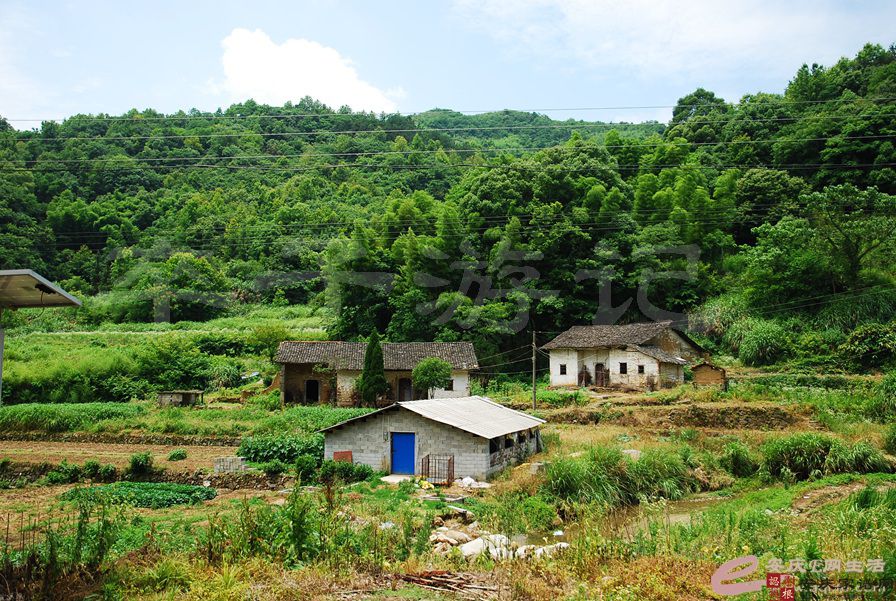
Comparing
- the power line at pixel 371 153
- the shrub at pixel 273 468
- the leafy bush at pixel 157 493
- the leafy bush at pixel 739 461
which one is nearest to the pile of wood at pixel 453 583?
the leafy bush at pixel 157 493

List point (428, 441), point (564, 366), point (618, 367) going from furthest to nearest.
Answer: point (564, 366)
point (618, 367)
point (428, 441)

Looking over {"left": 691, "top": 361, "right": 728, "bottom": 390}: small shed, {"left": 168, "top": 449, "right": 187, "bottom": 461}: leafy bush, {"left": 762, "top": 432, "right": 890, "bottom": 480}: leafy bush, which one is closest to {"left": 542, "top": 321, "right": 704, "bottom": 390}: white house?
{"left": 691, "top": 361, "right": 728, "bottom": 390}: small shed

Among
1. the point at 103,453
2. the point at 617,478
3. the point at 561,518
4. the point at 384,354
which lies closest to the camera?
the point at 561,518

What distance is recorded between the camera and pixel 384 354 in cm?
3344

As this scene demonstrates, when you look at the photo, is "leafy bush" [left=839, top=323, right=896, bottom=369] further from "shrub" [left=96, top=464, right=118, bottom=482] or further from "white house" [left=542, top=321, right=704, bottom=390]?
"shrub" [left=96, top=464, right=118, bottom=482]

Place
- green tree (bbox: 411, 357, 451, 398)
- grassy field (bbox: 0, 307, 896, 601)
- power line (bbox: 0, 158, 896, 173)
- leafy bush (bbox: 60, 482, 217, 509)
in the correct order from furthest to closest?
power line (bbox: 0, 158, 896, 173) < green tree (bbox: 411, 357, 451, 398) < leafy bush (bbox: 60, 482, 217, 509) < grassy field (bbox: 0, 307, 896, 601)

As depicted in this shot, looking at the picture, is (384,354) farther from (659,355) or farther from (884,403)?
(884,403)

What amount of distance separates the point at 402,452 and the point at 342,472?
1910 mm

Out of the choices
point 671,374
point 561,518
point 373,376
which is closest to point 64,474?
point 373,376

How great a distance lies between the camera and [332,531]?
9.94 metres

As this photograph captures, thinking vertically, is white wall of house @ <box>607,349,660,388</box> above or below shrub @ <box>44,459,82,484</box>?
above

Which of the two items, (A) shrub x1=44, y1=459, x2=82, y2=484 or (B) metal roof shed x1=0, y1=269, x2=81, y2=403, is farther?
(A) shrub x1=44, y1=459, x2=82, y2=484

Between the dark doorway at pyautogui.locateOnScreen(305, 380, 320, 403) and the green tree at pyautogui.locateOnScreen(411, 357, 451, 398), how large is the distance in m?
5.79

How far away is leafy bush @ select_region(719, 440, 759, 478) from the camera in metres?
19.1
